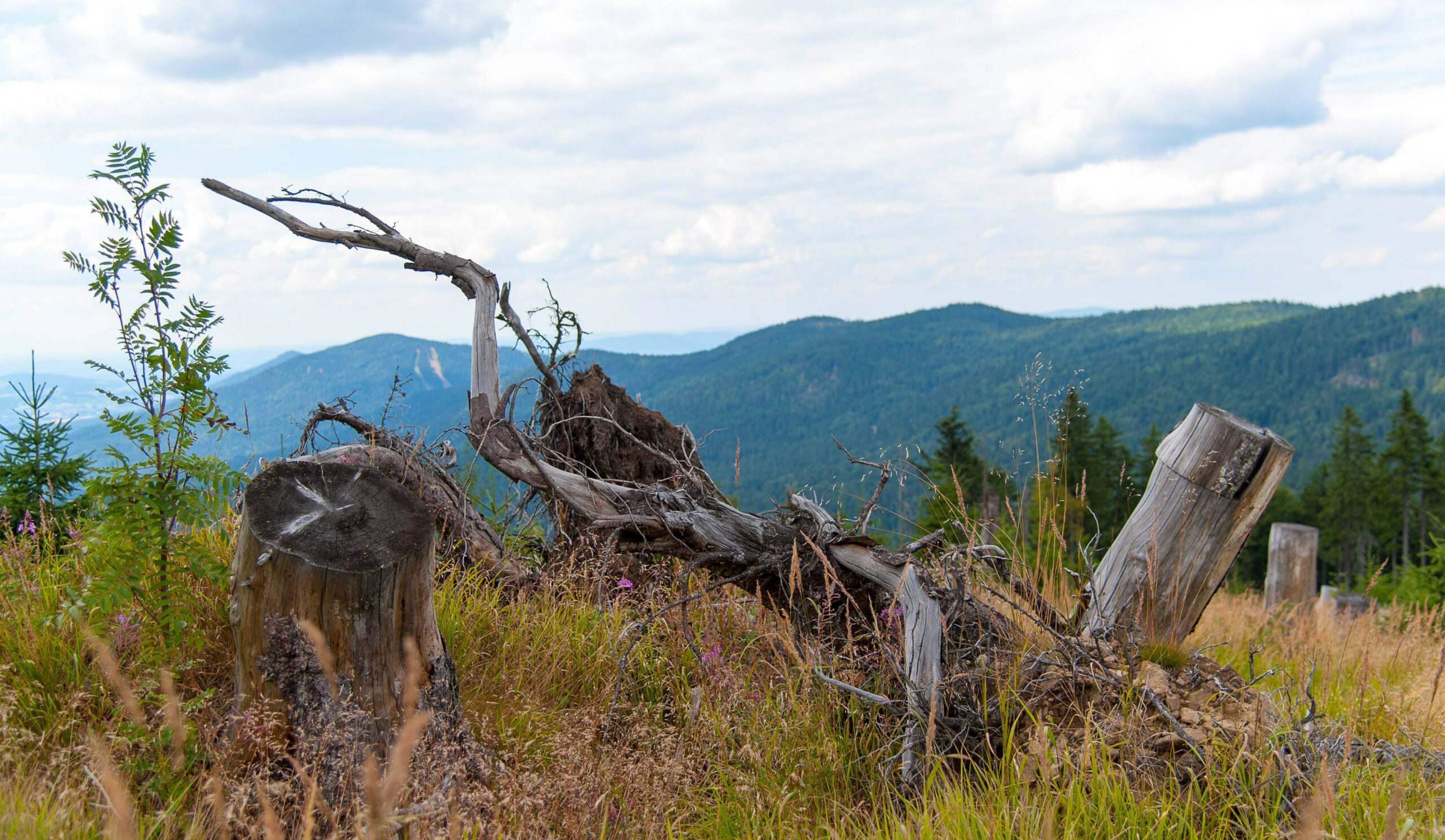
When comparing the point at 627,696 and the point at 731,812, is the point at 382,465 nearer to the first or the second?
the point at 627,696

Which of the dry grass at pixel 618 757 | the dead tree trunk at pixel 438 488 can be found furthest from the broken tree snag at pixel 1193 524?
the dead tree trunk at pixel 438 488

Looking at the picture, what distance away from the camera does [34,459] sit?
4.77 meters

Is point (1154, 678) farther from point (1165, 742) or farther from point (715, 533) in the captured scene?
point (715, 533)

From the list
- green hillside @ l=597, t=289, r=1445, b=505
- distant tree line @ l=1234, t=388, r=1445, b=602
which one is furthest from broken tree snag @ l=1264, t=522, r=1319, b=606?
green hillside @ l=597, t=289, r=1445, b=505

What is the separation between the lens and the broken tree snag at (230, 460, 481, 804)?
2.49 metres

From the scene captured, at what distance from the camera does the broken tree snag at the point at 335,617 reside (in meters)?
2.49

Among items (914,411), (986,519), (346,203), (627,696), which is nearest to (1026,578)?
(986,519)

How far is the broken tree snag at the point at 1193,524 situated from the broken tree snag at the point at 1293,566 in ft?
22.2

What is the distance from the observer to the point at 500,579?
175 inches

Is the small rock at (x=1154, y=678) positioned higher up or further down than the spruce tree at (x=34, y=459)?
further down

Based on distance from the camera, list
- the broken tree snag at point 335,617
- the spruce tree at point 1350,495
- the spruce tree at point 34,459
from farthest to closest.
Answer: the spruce tree at point 1350,495 → the spruce tree at point 34,459 → the broken tree snag at point 335,617

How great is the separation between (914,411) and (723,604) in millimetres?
187154

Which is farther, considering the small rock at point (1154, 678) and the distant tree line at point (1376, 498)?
the distant tree line at point (1376, 498)

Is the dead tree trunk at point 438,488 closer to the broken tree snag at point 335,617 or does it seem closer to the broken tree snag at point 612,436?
the broken tree snag at point 612,436
